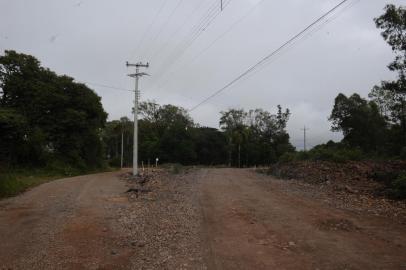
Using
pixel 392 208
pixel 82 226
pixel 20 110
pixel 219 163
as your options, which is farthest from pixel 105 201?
pixel 219 163

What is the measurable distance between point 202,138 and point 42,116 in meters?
49.8

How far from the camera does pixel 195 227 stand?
1018cm

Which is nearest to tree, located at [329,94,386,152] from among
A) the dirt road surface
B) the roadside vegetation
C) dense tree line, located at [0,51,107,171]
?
the roadside vegetation

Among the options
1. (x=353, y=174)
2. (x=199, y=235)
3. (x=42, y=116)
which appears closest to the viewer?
(x=199, y=235)

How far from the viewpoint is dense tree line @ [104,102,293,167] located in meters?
79.4

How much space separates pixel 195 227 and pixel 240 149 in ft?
257

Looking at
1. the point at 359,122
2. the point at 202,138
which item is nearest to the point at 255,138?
the point at 202,138

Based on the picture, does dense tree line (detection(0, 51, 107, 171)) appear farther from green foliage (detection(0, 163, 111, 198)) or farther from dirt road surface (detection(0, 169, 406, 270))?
dirt road surface (detection(0, 169, 406, 270))

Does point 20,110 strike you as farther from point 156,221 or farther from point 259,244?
point 259,244

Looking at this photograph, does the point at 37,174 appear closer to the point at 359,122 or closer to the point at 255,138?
the point at 359,122

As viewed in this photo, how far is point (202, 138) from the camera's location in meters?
84.8

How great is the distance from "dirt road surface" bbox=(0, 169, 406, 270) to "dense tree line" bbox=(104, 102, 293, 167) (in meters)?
64.3

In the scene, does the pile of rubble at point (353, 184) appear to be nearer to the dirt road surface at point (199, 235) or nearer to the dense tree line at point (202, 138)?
the dirt road surface at point (199, 235)

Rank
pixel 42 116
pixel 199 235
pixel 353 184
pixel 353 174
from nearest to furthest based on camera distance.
→ pixel 199 235, pixel 353 184, pixel 353 174, pixel 42 116
